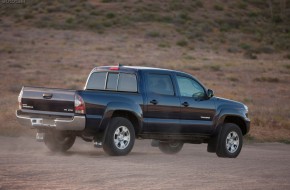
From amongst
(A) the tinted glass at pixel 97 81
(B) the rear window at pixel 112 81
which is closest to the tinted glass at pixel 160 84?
(B) the rear window at pixel 112 81

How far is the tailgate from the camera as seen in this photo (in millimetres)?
13734

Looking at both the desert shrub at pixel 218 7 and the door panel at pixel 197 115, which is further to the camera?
the desert shrub at pixel 218 7

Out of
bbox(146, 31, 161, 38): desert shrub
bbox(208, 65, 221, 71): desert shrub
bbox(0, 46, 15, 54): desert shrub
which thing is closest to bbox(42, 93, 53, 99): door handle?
bbox(208, 65, 221, 71): desert shrub

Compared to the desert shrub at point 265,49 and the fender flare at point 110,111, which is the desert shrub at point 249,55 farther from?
the fender flare at point 110,111

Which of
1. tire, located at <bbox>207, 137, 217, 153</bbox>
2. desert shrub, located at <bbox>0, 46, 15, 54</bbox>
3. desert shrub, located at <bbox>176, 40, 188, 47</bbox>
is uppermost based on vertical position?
desert shrub, located at <bbox>176, 40, 188, 47</bbox>

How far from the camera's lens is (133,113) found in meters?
14.4

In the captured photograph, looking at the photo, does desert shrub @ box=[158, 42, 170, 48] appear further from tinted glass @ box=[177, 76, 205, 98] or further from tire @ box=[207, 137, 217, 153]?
tinted glass @ box=[177, 76, 205, 98]

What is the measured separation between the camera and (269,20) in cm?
8119

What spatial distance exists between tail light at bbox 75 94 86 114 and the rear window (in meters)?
1.43

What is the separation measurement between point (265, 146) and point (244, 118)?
356 cm

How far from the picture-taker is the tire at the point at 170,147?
16.5 meters

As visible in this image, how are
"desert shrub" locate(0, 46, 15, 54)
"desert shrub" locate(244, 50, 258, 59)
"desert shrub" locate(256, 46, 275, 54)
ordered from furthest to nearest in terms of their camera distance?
1. "desert shrub" locate(256, 46, 275, 54)
2. "desert shrub" locate(244, 50, 258, 59)
3. "desert shrub" locate(0, 46, 15, 54)

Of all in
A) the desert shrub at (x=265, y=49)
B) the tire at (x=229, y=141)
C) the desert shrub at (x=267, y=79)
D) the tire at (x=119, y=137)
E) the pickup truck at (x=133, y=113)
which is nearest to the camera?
the pickup truck at (x=133, y=113)

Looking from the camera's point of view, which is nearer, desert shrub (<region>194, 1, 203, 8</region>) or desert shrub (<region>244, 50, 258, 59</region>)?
desert shrub (<region>244, 50, 258, 59</region>)
